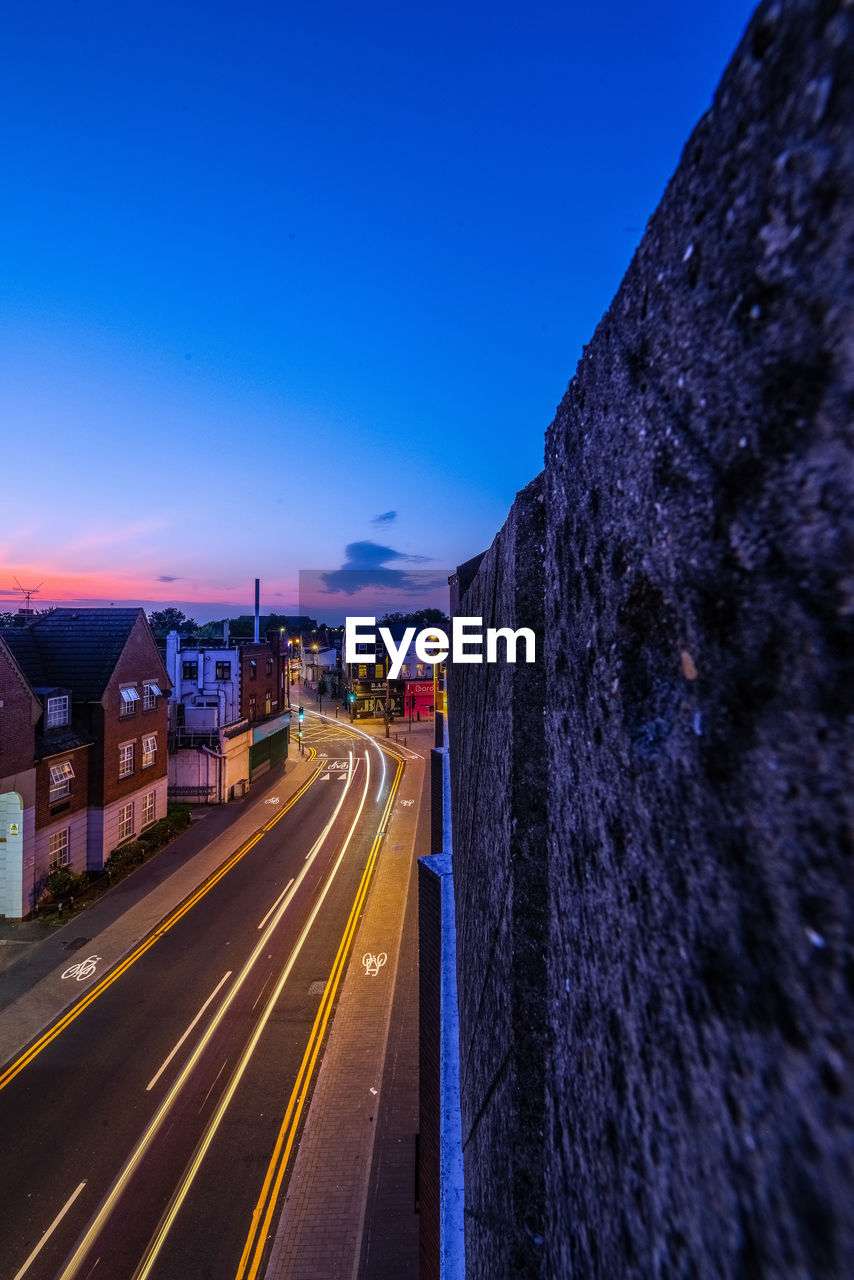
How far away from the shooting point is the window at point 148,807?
79.5 ft

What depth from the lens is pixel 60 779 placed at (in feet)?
63.0

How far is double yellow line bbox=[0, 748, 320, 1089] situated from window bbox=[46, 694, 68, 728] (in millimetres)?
7376

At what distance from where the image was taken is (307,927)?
59.2 ft

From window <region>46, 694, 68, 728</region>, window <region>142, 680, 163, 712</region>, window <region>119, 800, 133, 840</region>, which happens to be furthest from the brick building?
window <region>46, 694, 68, 728</region>

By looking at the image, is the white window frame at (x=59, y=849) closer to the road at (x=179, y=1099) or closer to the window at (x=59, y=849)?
the window at (x=59, y=849)

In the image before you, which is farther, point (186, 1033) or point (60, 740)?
point (60, 740)

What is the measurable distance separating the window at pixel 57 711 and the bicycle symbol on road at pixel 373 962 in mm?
12629

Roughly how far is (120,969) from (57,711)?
8.69 m

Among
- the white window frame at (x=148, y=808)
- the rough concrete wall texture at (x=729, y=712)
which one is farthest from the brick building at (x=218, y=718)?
the rough concrete wall texture at (x=729, y=712)

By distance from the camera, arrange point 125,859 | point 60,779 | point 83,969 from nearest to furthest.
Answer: point 83,969, point 60,779, point 125,859

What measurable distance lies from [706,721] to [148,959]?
19.5m

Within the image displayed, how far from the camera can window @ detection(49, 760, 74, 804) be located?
18.8 m

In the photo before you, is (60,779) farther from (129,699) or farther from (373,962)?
(373,962)

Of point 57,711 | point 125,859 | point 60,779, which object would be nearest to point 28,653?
point 57,711
